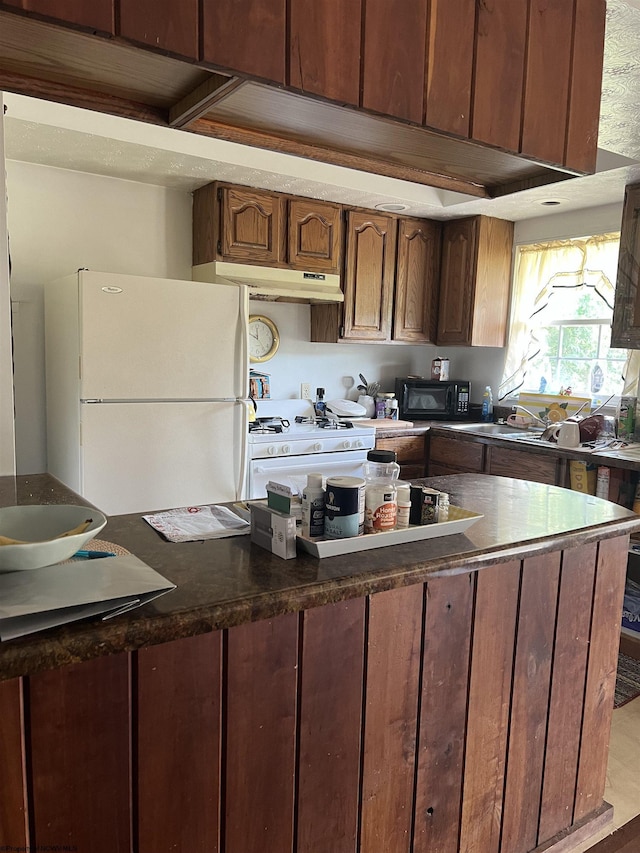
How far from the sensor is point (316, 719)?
3.98 feet

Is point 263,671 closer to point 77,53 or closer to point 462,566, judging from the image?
point 462,566

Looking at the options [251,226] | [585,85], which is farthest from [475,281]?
[585,85]

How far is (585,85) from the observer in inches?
55.5

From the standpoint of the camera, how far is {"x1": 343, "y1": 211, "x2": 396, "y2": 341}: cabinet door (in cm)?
389

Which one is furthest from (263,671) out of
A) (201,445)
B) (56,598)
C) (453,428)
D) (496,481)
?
(453,428)

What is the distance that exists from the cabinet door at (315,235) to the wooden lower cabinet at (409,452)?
45.3 inches

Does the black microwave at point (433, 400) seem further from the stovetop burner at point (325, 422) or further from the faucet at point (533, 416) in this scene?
the stovetop burner at point (325, 422)

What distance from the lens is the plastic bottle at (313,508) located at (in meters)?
1.29

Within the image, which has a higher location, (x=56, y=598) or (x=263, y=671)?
(x=56, y=598)

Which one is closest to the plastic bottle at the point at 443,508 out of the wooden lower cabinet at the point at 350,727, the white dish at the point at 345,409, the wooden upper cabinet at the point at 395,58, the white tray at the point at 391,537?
the white tray at the point at 391,537

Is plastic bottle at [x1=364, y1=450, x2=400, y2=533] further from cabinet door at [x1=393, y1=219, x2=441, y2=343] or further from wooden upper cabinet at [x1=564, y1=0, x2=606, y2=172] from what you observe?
cabinet door at [x1=393, y1=219, x2=441, y2=343]

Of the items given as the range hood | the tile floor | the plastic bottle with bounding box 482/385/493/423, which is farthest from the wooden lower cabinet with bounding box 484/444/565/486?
the range hood

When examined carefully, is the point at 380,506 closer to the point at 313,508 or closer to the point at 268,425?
the point at 313,508

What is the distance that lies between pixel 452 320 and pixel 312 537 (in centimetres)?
327
